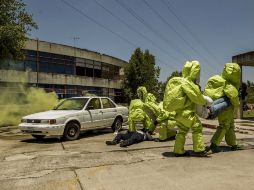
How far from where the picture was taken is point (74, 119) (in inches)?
478

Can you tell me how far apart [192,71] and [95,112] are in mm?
5751

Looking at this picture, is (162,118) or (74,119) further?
(74,119)

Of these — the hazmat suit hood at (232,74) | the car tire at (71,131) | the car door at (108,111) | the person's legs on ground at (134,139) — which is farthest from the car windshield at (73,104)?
the hazmat suit hood at (232,74)

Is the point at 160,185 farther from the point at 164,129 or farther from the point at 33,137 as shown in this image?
the point at 33,137

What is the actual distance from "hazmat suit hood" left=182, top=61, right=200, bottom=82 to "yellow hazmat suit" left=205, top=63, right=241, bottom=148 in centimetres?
78

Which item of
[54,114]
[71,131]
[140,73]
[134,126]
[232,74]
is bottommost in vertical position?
[71,131]

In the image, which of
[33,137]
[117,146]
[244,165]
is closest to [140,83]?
[33,137]

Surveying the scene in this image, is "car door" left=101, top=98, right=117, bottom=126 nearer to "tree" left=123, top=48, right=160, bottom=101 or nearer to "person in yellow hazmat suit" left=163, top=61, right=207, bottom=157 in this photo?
"person in yellow hazmat suit" left=163, top=61, right=207, bottom=157

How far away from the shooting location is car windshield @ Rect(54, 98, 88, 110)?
42.3 ft

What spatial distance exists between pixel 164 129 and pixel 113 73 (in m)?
41.3

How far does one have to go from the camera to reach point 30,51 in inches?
1395

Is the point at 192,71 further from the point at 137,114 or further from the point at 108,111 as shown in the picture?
the point at 108,111

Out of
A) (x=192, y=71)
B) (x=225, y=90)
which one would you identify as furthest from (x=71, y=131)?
(x=225, y=90)

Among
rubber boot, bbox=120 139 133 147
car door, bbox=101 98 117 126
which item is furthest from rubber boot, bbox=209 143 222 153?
car door, bbox=101 98 117 126
